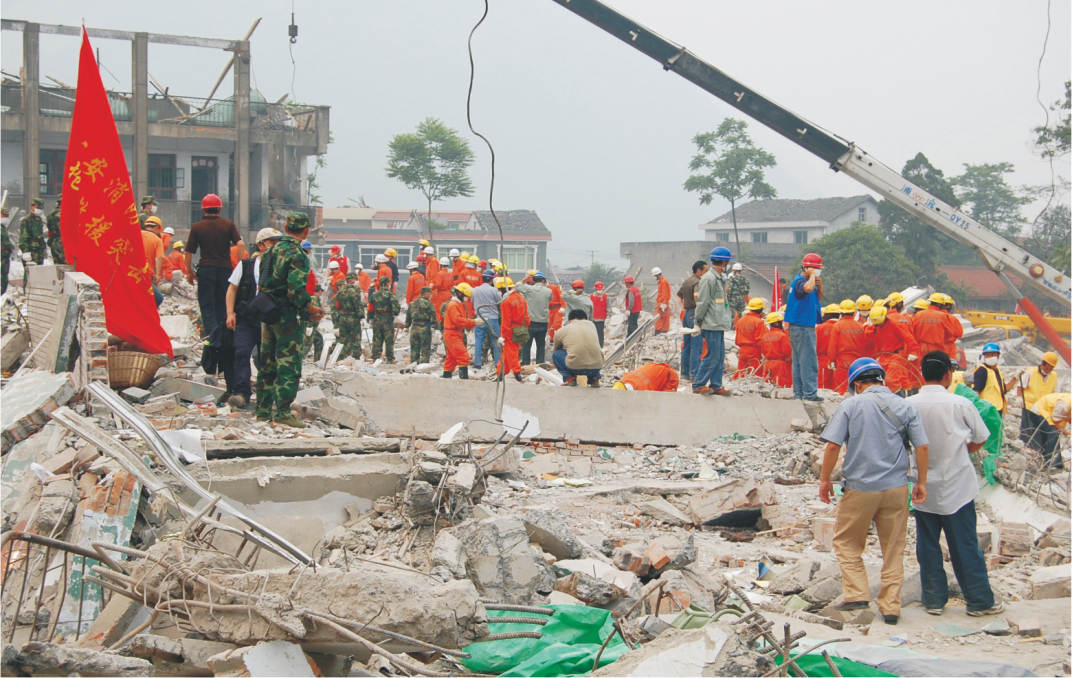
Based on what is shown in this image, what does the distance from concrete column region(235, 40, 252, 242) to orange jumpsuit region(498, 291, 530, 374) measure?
17559 mm

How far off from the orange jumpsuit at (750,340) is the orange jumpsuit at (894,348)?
1566mm

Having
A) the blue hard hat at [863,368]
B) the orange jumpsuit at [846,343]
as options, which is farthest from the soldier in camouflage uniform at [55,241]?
the blue hard hat at [863,368]

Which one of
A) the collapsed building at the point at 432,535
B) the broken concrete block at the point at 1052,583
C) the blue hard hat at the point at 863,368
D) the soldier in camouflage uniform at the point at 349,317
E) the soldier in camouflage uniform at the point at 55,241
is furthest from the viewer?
the soldier in camouflage uniform at the point at 349,317

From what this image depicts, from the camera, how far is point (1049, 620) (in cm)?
488

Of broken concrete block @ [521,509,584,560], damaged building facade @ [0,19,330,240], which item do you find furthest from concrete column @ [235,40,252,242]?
broken concrete block @ [521,509,584,560]

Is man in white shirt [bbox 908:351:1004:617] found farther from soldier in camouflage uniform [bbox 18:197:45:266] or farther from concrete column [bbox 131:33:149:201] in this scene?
concrete column [bbox 131:33:149:201]

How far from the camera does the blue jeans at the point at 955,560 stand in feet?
16.8

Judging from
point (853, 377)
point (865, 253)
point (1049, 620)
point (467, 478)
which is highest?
point (865, 253)

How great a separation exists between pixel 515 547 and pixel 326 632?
6.16 ft

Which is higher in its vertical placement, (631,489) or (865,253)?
(865,253)

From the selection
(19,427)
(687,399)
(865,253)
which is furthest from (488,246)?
(19,427)

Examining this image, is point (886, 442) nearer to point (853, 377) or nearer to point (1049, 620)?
point (853, 377)

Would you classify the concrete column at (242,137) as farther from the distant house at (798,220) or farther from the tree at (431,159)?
the distant house at (798,220)

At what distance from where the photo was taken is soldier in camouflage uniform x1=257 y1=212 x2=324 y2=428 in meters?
6.82
